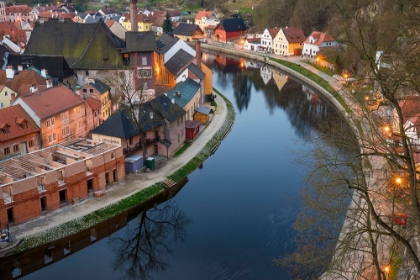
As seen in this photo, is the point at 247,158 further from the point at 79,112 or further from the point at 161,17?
the point at 161,17

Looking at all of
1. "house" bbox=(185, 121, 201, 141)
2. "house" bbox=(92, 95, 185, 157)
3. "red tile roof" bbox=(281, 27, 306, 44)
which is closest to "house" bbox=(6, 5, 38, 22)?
"red tile roof" bbox=(281, 27, 306, 44)

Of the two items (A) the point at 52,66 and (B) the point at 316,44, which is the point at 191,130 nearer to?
(A) the point at 52,66

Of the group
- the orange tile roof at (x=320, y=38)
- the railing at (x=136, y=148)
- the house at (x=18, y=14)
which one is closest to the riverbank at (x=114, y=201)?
the railing at (x=136, y=148)

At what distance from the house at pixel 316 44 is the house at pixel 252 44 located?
9.31 metres

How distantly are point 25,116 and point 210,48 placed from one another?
54197mm

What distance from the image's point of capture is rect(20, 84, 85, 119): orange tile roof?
30.7 metres

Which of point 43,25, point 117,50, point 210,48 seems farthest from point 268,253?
point 210,48

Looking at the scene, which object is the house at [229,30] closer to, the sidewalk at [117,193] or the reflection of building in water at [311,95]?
the reflection of building in water at [311,95]

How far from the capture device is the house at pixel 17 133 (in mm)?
28397

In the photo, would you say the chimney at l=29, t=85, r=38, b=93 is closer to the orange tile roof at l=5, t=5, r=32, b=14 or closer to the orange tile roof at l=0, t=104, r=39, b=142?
the orange tile roof at l=0, t=104, r=39, b=142

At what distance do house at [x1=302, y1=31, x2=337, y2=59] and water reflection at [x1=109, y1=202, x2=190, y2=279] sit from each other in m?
43.1

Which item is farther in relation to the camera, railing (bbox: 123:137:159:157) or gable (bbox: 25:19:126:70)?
gable (bbox: 25:19:126:70)

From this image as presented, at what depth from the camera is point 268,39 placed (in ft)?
242

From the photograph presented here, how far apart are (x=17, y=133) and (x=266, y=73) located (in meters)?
39.6
